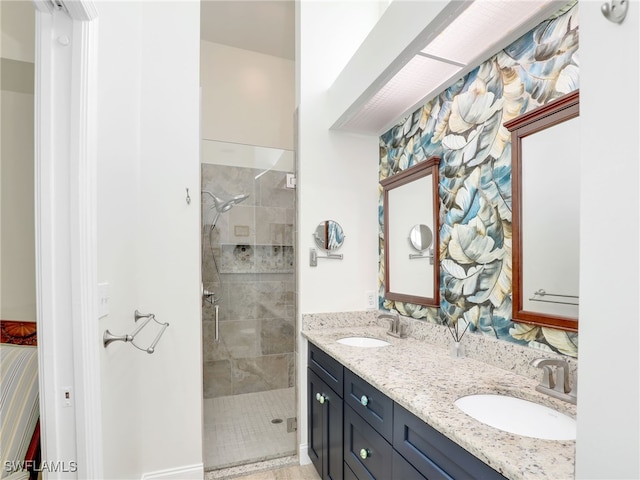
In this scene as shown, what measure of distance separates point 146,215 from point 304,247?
98 centimetres

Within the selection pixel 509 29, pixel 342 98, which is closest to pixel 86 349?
pixel 342 98

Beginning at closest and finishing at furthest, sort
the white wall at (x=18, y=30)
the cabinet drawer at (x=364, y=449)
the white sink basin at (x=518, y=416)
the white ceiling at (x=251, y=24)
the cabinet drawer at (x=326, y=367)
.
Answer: the white wall at (x=18, y=30) < the white sink basin at (x=518, y=416) < the cabinet drawer at (x=364, y=449) < the cabinet drawer at (x=326, y=367) < the white ceiling at (x=251, y=24)

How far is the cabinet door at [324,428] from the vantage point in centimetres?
170

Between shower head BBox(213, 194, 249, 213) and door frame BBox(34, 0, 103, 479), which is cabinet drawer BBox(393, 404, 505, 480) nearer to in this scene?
door frame BBox(34, 0, 103, 479)

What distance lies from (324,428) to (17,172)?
1.83 meters

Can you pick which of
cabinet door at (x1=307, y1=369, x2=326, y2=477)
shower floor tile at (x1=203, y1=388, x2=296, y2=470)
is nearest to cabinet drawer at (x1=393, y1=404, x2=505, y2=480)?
cabinet door at (x1=307, y1=369, x2=326, y2=477)

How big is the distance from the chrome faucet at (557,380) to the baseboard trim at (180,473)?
192 centimetres

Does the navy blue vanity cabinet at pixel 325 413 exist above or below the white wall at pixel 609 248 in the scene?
below

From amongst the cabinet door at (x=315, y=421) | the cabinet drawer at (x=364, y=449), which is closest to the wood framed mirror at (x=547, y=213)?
the cabinet drawer at (x=364, y=449)

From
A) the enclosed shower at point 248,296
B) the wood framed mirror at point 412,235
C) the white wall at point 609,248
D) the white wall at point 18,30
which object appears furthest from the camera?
the enclosed shower at point 248,296

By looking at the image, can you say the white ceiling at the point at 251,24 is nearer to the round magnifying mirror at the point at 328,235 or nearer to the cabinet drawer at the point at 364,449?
the round magnifying mirror at the point at 328,235

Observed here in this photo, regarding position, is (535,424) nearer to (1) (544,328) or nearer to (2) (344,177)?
(1) (544,328)

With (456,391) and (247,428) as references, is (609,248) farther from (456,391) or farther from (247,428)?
(247,428)

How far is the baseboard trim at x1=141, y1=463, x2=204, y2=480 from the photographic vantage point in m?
1.87
